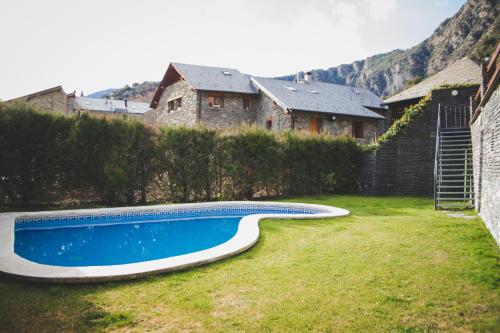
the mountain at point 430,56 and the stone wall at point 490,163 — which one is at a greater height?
the mountain at point 430,56

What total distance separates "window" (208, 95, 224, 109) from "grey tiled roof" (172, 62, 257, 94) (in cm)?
60

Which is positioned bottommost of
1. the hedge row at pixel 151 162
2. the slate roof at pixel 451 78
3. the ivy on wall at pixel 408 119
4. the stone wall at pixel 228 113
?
the hedge row at pixel 151 162

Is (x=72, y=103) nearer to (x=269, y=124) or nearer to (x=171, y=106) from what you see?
(x=171, y=106)

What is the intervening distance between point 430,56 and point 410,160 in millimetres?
57126

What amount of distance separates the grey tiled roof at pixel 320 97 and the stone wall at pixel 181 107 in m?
5.05

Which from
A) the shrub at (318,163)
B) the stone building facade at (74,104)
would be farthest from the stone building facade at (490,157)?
the stone building facade at (74,104)

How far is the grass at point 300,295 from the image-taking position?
123 inches

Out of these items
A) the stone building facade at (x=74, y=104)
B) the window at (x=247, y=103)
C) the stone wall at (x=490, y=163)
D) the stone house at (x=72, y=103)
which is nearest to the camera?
the stone wall at (x=490, y=163)

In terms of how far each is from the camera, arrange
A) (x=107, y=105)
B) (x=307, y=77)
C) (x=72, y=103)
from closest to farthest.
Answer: (x=307, y=77)
(x=72, y=103)
(x=107, y=105)

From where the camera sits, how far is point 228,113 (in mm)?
24453

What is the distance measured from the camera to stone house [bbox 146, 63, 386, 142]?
75.1 feet

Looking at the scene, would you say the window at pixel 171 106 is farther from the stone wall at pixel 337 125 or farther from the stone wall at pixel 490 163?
the stone wall at pixel 490 163

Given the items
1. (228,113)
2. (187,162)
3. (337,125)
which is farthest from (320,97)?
(187,162)

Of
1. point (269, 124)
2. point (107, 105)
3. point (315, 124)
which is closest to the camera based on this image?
point (315, 124)
